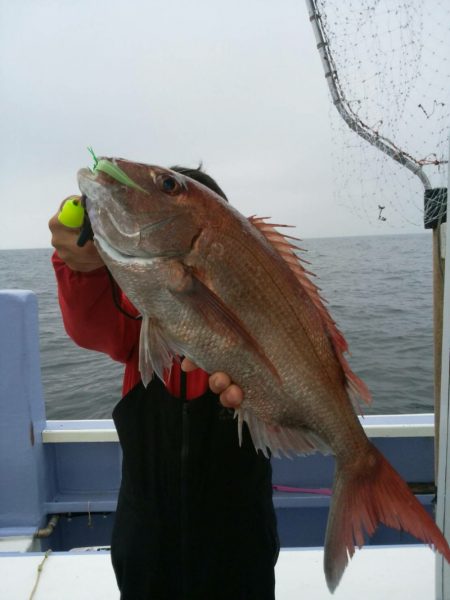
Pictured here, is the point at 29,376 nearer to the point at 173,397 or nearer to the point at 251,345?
the point at 173,397

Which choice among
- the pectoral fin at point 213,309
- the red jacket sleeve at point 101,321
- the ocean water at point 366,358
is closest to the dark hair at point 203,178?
the red jacket sleeve at point 101,321

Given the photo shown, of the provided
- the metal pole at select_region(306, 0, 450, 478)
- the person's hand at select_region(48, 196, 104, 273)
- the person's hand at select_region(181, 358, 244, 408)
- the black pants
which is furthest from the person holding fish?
the metal pole at select_region(306, 0, 450, 478)

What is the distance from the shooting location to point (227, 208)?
1.52 meters

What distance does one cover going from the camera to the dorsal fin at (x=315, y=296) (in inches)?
63.2

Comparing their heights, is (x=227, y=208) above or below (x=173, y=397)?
above

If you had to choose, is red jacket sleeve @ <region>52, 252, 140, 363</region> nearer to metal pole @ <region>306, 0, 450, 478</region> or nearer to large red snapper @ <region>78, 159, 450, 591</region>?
large red snapper @ <region>78, 159, 450, 591</region>

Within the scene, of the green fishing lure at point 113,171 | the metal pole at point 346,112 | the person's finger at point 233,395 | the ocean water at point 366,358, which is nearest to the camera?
the green fishing lure at point 113,171

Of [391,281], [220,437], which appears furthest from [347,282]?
[220,437]

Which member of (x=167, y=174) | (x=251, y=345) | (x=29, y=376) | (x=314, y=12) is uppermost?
(x=314, y=12)

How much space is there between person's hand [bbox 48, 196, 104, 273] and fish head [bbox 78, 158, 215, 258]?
16 centimetres

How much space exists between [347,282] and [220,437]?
22218 millimetres

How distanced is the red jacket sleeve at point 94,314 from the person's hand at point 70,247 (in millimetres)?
88

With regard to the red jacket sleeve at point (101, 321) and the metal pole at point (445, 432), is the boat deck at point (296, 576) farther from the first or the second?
the red jacket sleeve at point (101, 321)

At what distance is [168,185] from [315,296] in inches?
23.8
